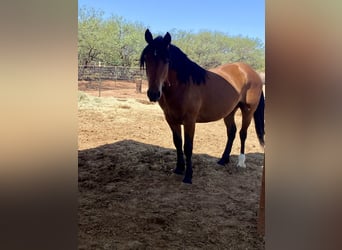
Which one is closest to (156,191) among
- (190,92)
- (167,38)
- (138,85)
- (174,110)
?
(174,110)

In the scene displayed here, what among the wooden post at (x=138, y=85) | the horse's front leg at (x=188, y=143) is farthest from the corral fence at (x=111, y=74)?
the horse's front leg at (x=188, y=143)

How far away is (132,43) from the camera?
36.1 ft

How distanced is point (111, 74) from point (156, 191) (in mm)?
6790

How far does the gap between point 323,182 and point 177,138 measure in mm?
2436

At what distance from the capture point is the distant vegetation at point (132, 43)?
10148 millimetres

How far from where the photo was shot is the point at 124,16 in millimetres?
10750

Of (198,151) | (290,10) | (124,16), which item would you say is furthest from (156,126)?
(124,16)

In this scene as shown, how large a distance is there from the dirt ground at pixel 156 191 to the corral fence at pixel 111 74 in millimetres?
3460

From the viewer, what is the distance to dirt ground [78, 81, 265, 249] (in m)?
1.77

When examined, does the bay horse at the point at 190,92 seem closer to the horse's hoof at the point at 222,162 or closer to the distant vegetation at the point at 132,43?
the horse's hoof at the point at 222,162

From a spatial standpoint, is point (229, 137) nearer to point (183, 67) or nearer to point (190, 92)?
point (190, 92)

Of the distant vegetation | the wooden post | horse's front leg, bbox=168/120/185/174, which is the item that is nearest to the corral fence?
the wooden post

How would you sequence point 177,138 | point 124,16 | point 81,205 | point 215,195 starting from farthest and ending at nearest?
point 124,16 < point 177,138 < point 215,195 < point 81,205

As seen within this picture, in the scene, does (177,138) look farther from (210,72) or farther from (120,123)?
(120,123)
